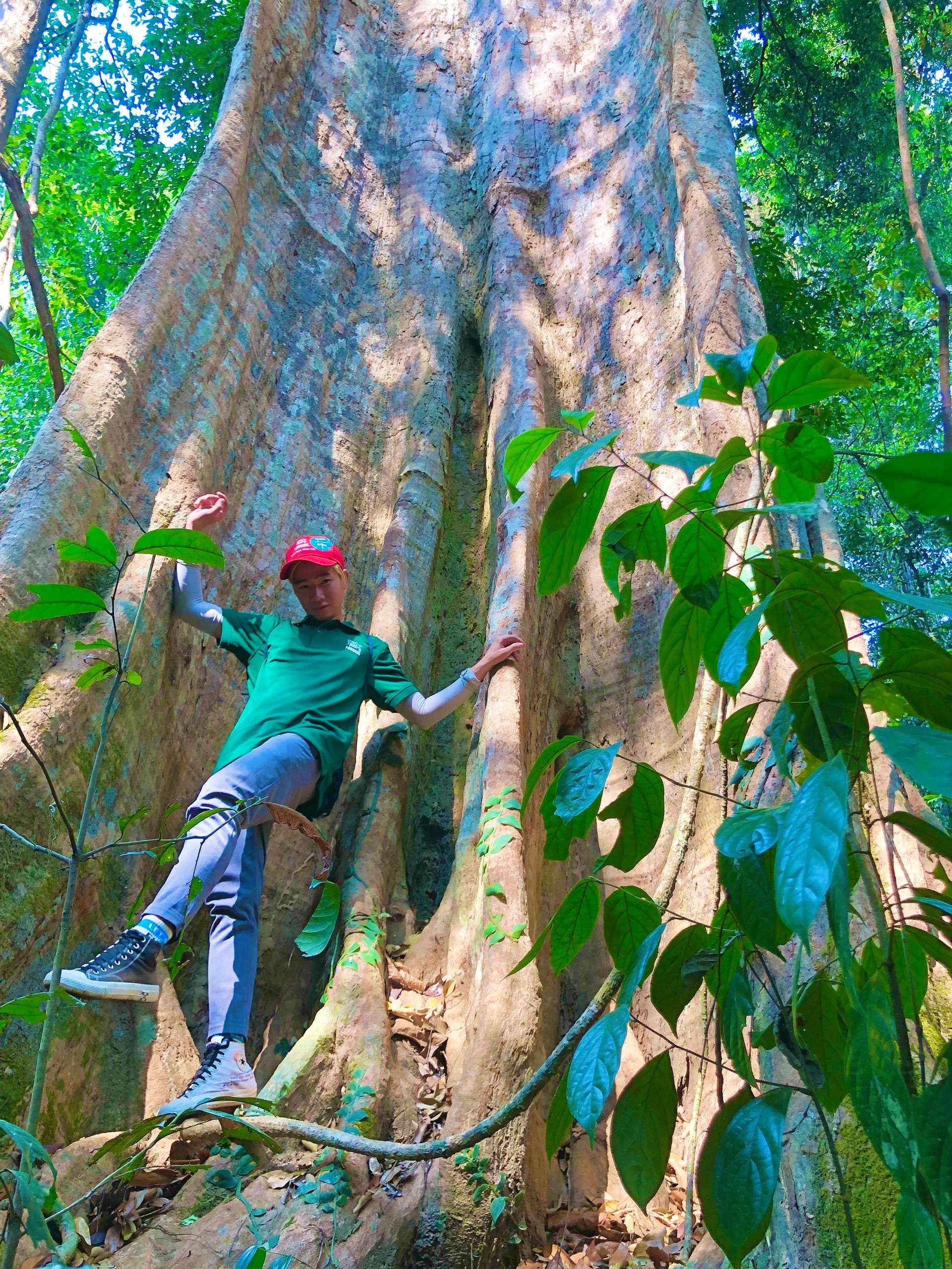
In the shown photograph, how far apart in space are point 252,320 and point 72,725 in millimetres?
2304

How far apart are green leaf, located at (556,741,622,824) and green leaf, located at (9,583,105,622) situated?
0.72 meters

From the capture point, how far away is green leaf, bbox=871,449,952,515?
104cm

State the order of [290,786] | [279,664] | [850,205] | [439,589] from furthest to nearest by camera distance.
→ [850,205] < [439,589] < [279,664] < [290,786]

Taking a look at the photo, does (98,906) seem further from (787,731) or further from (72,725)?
(787,731)

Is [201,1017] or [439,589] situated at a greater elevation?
[439,589]

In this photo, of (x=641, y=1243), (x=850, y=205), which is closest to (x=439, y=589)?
(x=641, y=1243)

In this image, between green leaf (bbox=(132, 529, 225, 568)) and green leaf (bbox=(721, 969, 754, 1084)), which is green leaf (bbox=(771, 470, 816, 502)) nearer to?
green leaf (bbox=(721, 969, 754, 1084))

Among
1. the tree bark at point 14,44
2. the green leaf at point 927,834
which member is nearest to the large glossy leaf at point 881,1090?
the green leaf at point 927,834

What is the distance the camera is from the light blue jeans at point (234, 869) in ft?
8.46

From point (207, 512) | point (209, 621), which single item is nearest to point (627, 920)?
point (209, 621)

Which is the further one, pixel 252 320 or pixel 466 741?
pixel 252 320

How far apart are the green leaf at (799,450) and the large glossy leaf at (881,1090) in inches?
30.8

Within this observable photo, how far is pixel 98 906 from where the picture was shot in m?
2.82

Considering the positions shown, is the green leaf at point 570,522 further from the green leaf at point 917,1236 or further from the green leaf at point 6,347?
the green leaf at point 917,1236
